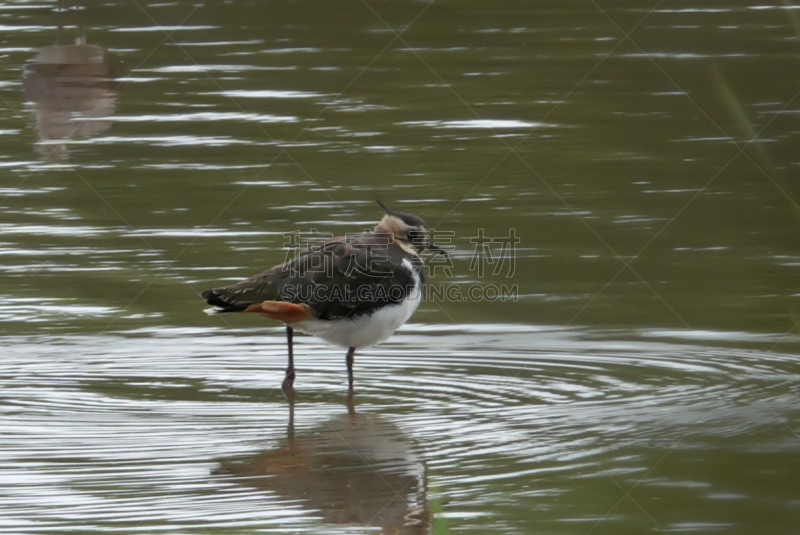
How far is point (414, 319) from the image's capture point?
9516mm

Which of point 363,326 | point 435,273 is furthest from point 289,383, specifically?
point 435,273

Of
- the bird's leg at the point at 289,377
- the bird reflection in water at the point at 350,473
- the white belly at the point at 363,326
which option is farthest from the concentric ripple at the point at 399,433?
the white belly at the point at 363,326

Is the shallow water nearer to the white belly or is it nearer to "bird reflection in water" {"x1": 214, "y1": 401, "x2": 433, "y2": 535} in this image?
"bird reflection in water" {"x1": 214, "y1": 401, "x2": 433, "y2": 535}

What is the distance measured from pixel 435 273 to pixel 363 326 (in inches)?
91.8

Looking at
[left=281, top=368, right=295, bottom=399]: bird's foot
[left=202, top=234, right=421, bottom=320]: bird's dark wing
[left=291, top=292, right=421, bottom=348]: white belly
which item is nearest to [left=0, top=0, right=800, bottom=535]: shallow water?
[left=281, top=368, right=295, bottom=399]: bird's foot

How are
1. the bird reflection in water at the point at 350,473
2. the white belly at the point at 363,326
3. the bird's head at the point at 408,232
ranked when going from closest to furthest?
the bird reflection in water at the point at 350,473 → the white belly at the point at 363,326 → the bird's head at the point at 408,232

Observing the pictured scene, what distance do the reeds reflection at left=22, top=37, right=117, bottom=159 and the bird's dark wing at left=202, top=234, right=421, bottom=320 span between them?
18.5 feet

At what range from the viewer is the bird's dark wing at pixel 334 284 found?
26.7 ft

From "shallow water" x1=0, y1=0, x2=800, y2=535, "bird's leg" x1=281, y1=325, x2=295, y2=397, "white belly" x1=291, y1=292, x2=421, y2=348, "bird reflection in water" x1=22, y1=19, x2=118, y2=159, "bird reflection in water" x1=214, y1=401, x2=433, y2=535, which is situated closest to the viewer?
"bird reflection in water" x1=214, y1=401, x2=433, y2=535

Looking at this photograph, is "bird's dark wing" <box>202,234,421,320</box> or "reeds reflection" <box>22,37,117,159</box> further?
"reeds reflection" <box>22,37,117,159</box>

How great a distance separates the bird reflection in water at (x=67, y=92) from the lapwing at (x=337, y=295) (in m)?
5.64

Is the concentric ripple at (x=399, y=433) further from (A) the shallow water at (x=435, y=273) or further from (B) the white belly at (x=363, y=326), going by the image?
(B) the white belly at (x=363, y=326)

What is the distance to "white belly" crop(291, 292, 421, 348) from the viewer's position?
8125mm

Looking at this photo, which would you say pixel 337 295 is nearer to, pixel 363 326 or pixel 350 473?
pixel 363 326
